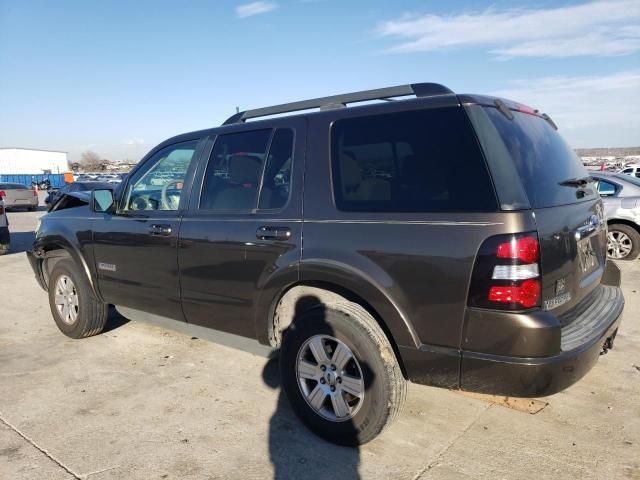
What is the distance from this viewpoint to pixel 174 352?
14.8ft

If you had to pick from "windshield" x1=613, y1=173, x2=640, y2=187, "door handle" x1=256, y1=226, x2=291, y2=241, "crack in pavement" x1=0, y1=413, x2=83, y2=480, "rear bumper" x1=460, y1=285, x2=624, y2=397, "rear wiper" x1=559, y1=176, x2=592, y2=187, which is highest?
"rear wiper" x1=559, y1=176, x2=592, y2=187

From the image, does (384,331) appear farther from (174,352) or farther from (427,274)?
(174,352)

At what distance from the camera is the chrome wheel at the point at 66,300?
4777 millimetres

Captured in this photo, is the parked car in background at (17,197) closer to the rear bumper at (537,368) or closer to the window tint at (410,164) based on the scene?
the window tint at (410,164)

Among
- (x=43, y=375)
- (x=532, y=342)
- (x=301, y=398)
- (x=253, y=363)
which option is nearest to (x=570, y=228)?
(x=532, y=342)

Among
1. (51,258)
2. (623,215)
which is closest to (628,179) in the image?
(623,215)

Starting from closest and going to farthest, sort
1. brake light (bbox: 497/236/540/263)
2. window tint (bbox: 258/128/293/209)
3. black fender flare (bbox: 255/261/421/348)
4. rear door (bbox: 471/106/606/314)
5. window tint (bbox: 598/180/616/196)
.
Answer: brake light (bbox: 497/236/540/263) < rear door (bbox: 471/106/606/314) < black fender flare (bbox: 255/261/421/348) < window tint (bbox: 258/128/293/209) < window tint (bbox: 598/180/616/196)

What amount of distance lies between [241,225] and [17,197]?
2341 centimetres

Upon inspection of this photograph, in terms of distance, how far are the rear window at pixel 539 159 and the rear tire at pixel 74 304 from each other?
3799 millimetres

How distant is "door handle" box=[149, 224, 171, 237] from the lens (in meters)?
3.64

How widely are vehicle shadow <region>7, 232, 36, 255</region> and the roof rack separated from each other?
8942 millimetres

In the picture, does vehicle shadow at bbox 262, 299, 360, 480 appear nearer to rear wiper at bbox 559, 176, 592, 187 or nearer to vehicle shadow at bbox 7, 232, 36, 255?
rear wiper at bbox 559, 176, 592, 187

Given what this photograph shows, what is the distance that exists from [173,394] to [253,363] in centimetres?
77

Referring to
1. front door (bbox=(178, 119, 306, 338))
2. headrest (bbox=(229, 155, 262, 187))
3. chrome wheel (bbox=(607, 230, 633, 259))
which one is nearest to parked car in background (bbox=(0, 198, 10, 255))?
front door (bbox=(178, 119, 306, 338))
